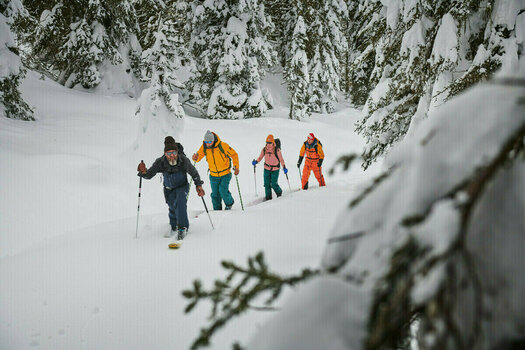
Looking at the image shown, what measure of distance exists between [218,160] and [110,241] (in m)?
3.08

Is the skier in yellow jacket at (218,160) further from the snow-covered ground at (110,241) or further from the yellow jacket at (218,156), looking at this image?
the snow-covered ground at (110,241)

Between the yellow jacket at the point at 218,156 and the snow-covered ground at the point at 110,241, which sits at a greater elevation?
the yellow jacket at the point at 218,156

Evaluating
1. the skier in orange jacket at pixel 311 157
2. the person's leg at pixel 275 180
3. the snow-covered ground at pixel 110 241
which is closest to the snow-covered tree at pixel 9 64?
the snow-covered ground at pixel 110 241

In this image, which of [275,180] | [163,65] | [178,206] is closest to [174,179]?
[178,206]

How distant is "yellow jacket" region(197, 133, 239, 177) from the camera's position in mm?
7617

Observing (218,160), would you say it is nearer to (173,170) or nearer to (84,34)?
(173,170)

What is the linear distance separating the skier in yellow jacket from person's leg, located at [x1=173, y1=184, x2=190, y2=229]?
5.81 ft

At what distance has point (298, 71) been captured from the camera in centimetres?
1920

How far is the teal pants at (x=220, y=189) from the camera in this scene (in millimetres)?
7895

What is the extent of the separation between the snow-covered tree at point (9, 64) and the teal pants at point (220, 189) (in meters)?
8.53

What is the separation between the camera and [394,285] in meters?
0.83

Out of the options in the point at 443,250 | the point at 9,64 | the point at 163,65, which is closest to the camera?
the point at 443,250

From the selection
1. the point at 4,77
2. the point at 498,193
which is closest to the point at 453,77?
the point at 498,193

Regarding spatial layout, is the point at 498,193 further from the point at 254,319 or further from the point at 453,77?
the point at 453,77
